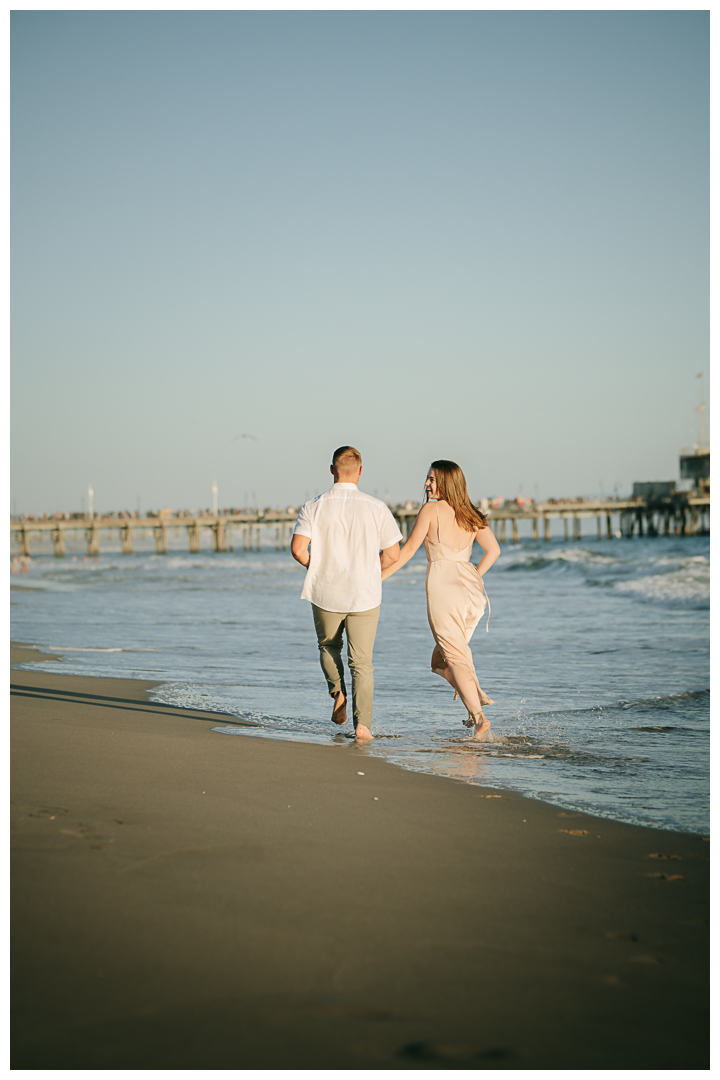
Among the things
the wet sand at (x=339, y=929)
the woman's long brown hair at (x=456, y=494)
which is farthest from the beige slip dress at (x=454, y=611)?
the wet sand at (x=339, y=929)

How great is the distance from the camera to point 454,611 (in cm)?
568

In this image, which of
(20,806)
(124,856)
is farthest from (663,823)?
(20,806)

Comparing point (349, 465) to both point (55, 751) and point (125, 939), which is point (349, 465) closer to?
point (55, 751)

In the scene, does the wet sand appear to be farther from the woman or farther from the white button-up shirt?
the woman

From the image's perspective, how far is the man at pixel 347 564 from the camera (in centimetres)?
534

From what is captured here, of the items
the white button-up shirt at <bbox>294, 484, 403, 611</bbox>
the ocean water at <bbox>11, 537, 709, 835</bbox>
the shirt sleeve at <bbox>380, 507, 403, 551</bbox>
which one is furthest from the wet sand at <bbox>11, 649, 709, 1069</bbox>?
the shirt sleeve at <bbox>380, 507, 403, 551</bbox>

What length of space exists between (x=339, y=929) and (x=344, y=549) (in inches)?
127

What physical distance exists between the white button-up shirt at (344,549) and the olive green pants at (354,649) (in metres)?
0.07

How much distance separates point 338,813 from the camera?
3.41m

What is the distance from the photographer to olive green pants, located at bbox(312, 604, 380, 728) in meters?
5.38

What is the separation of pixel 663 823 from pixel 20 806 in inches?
97.5

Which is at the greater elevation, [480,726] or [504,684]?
[480,726]

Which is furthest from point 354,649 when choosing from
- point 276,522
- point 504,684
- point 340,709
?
point 276,522

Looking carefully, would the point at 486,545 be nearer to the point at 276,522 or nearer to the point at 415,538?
the point at 415,538
